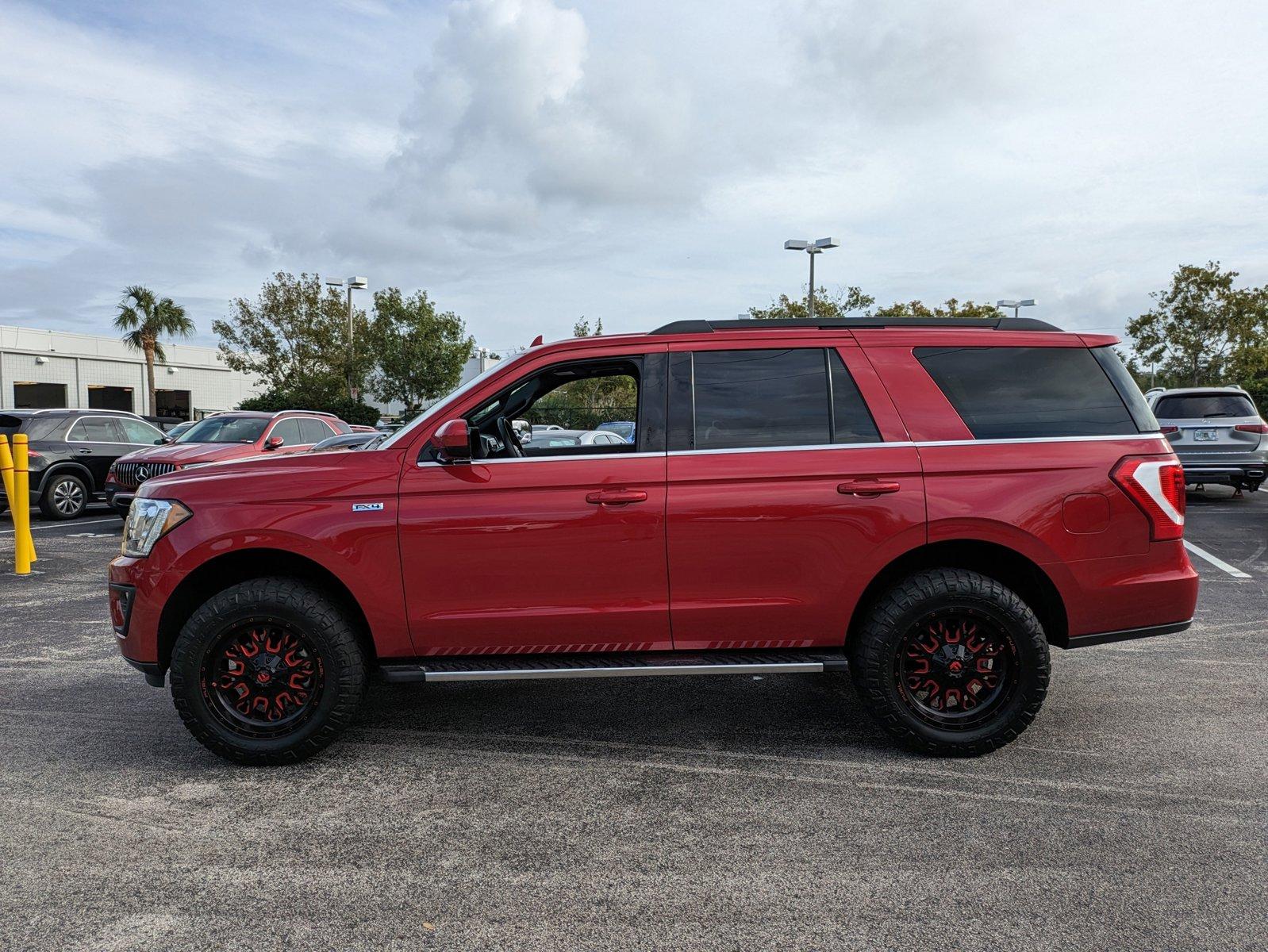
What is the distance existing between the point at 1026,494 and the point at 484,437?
8.21ft

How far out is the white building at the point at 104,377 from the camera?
44.9m

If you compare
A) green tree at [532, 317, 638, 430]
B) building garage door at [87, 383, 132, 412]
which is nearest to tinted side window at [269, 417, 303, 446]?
green tree at [532, 317, 638, 430]

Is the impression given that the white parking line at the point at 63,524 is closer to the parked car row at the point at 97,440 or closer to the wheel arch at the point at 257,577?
the parked car row at the point at 97,440

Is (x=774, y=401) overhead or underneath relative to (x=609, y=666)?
overhead

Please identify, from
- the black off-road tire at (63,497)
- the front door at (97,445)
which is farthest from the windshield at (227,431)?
the black off-road tire at (63,497)

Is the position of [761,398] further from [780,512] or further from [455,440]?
[455,440]

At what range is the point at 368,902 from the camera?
2875mm

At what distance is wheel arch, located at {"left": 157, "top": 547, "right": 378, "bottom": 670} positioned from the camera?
4.05m

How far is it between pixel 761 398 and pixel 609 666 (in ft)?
4.46

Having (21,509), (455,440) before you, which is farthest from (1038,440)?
(21,509)

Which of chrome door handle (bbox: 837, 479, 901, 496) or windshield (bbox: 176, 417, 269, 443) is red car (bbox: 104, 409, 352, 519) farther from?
chrome door handle (bbox: 837, 479, 901, 496)

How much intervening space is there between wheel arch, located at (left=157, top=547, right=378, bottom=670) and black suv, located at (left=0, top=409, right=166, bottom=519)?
11.5 m

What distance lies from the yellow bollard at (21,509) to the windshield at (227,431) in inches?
147

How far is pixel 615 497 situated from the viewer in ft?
12.9
